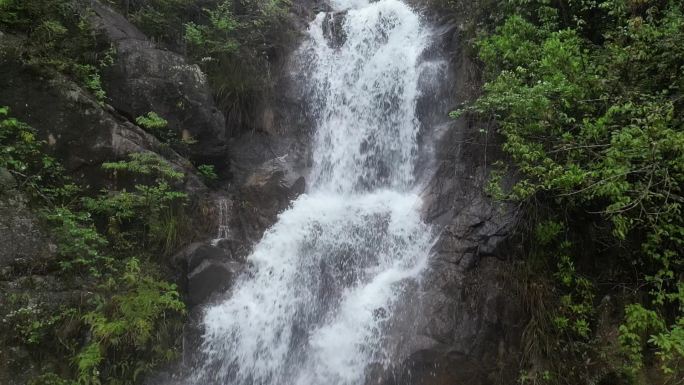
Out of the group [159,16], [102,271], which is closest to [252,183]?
[102,271]

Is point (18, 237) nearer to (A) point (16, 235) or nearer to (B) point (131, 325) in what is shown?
(A) point (16, 235)

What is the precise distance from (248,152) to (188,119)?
60.6 inches

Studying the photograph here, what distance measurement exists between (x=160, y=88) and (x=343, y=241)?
4212 millimetres

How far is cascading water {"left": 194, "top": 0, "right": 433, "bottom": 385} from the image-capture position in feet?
20.0

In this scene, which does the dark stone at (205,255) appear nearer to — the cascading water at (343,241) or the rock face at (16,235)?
the cascading water at (343,241)

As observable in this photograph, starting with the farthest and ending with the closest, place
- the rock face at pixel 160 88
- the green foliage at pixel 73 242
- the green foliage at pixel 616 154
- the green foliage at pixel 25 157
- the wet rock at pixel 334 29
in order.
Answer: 1. the wet rock at pixel 334 29
2. the rock face at pixel 160 88
3. the green foliage at pixel 25 157
4. the green foliage at pixel 73 242
5. the green foliage at pixel 616 154

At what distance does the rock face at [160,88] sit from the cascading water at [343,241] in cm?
206

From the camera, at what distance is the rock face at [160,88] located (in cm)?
720

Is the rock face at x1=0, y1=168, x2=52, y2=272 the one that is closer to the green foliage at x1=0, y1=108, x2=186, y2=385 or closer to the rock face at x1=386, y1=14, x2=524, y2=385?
the green foliage at x1=0, y1=108, x2=186, y2=385

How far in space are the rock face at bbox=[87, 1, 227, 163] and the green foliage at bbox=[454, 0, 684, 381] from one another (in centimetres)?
481

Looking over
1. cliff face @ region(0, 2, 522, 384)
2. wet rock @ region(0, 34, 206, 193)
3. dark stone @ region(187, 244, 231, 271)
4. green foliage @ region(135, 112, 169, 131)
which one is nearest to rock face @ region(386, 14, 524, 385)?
cliff face @ region(0, 2, 522, 384)

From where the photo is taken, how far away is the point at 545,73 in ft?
18.3

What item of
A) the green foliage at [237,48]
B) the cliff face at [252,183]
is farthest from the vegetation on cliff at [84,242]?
the green foliage at [237,48]

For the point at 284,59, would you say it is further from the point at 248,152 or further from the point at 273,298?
the point at 273,298
